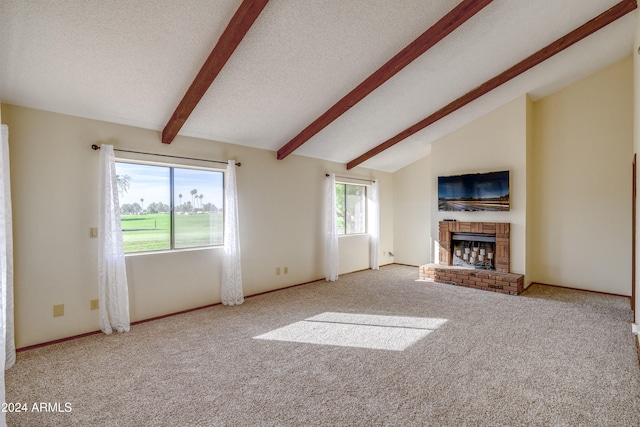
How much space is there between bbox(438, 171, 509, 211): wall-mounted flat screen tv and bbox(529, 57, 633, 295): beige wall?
718mm

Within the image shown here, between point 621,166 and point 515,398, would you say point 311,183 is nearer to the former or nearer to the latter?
point 515,398

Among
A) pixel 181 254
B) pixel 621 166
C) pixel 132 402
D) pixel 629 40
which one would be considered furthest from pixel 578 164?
pixel 132 402

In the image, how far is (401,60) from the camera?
3.54 m

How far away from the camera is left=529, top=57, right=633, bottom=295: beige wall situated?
15.9 ft

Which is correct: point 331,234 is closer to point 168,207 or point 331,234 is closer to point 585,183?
point 168,207

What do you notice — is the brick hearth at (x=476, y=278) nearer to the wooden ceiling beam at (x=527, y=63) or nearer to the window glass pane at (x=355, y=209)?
the window glass pane at (x=355, y=209)

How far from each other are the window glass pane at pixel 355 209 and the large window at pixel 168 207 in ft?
10.1

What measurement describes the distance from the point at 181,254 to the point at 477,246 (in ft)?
16.6

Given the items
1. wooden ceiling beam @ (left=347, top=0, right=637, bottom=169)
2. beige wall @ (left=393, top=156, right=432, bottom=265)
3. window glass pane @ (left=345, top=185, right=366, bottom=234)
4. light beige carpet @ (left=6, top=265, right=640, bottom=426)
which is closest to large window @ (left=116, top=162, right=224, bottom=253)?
light beige carpet @ (left=6, top=265, right=640, bottom=426)

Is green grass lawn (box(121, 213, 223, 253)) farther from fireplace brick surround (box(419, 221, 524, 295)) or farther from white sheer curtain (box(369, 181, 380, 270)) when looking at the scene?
fireplace brick surround (box(419, 221, 524, 295))

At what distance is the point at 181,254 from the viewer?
164 inches

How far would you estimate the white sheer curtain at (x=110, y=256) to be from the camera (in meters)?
3.42

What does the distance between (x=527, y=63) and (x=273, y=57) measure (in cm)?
348

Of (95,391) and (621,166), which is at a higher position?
(621,166)
